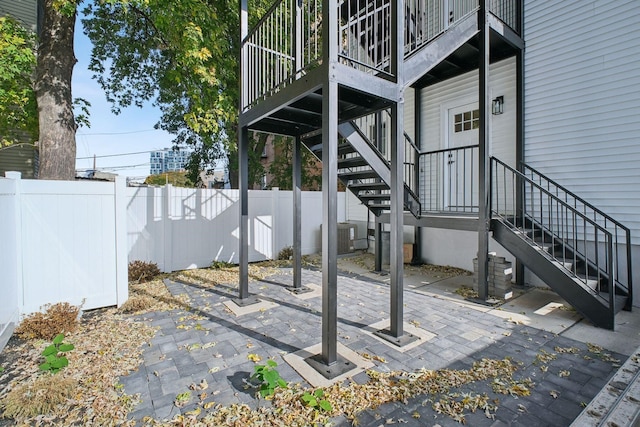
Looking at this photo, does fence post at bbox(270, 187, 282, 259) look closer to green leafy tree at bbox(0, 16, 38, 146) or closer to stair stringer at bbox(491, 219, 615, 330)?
stair stringer at bbox(491, 219, 615, 330)

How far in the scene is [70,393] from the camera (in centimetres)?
215

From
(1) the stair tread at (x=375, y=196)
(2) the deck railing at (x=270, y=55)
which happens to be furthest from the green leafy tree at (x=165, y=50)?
(1) the stair tread at (x=375, y=196)

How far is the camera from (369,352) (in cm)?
280

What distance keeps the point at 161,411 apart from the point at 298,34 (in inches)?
145

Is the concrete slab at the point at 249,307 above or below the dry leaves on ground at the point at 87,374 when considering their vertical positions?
above

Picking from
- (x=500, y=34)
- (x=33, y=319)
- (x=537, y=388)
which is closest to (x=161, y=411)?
(x=33, y=319)

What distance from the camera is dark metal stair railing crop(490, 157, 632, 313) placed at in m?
3.87

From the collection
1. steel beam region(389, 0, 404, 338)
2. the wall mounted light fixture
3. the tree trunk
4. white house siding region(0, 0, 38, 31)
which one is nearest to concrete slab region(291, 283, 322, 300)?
steel beam region(389, 0, 404, 338)

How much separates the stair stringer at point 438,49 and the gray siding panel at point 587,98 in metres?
1.47

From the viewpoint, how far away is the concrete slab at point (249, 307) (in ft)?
12.4

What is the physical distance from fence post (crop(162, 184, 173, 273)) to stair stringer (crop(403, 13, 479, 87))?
4.72 metres

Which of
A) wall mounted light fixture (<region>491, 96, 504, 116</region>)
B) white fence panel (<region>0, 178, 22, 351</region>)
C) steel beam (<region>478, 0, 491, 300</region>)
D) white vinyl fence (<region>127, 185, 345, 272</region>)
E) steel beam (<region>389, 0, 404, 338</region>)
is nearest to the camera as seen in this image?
white fence panel (<region>0, 178, 22, 351</region>)

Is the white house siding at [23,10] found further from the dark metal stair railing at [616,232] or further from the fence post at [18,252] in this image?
the dark metal stair railing at [616,232]

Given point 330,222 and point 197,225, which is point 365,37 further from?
point 197,225
